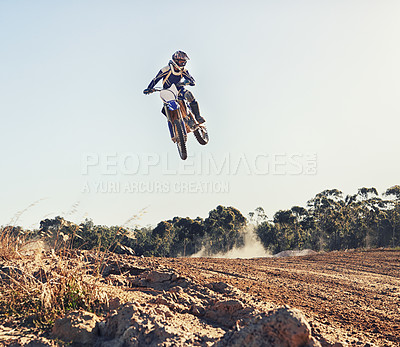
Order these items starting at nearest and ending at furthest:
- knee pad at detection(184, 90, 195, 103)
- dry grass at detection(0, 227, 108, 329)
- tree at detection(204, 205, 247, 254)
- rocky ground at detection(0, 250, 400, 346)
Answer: rocky ground at detection(0, 250, 400, 346) → dry grass at detection(0, 227, 108, 329) → knee pad at detection(184, 90, 195, 103) → tree at detection(204, 205, 247, 254)

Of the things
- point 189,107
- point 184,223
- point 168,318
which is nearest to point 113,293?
point 168,318

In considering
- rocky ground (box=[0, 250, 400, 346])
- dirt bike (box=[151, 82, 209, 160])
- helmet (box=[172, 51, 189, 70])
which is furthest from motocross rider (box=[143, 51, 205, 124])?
rocky ground (box=[0, 250, 400, 346])

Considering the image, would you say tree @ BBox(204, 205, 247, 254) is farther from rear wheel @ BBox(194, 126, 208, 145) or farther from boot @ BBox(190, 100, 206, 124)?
boot @ BBox(190, 100, 206, 124)

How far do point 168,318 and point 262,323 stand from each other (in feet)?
4.40

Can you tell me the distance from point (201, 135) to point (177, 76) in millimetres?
1346

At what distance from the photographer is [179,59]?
21.8 feet

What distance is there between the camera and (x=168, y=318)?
3.77m

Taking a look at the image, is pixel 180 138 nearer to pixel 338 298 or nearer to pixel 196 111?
pixel 196 111

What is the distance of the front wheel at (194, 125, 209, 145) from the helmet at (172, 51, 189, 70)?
1.27m

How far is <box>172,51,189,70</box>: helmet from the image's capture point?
6.65m

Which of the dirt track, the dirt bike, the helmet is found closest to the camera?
the dirt track

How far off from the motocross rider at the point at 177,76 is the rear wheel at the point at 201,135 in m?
0.66

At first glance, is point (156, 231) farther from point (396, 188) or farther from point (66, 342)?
point (66, 342)

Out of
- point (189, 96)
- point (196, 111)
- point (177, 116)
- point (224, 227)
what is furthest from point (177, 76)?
point (224, 227)
